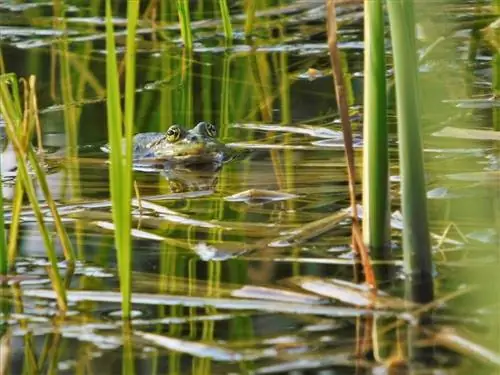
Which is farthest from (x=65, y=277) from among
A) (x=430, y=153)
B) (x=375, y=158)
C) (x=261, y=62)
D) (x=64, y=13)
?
(x=64, y=13)

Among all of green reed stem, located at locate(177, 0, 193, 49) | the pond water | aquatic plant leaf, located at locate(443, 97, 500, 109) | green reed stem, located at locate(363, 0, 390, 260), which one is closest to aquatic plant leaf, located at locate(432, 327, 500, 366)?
the pond water

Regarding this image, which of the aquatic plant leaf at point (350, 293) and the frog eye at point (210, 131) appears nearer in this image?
the aquatic plant leaf at point (350, 293)

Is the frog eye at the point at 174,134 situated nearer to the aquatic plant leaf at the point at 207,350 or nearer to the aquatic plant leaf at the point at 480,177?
the aquatic plant leaf at the point at 480,177

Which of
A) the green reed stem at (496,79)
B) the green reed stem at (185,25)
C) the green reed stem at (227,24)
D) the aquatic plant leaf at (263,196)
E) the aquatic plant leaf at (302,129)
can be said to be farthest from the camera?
the green reed stem at (227,24)

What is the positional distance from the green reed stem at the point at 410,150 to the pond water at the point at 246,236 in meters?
0.07

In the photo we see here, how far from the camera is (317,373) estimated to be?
8.55 feet

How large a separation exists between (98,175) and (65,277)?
5.03ft

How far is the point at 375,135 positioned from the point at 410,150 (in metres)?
0.17

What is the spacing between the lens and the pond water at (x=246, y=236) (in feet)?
9.04

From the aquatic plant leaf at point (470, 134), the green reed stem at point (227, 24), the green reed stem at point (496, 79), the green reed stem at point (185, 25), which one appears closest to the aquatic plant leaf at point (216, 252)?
the aquatic plant leaf at point (470, 134)

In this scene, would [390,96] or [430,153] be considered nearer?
[430,153]

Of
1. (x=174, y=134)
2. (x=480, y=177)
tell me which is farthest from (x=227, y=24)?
(x=480, y=177)

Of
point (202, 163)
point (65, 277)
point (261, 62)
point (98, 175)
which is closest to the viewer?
point (65, 277)

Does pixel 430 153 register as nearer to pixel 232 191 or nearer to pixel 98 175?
pixel 232 191
